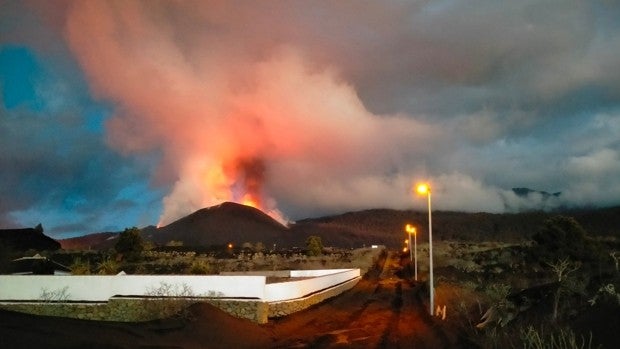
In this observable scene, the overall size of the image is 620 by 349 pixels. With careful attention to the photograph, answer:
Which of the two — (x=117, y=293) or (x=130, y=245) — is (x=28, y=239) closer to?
(x=130, y=245)

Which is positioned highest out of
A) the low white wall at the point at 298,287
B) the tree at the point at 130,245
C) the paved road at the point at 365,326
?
the tree at the point at 130,245

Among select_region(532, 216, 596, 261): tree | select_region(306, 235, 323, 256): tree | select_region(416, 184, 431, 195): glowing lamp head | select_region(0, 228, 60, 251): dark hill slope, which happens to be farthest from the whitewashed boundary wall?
select_region(0, 228, 60, 251): dark hill slope

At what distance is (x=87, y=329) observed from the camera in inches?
803

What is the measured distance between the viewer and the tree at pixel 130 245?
3046 inches

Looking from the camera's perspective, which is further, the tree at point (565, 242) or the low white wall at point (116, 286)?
the tree at point (565, 242)

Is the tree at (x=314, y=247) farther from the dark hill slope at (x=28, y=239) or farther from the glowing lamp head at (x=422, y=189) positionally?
the glowing lamp head at (x=422, y=189)

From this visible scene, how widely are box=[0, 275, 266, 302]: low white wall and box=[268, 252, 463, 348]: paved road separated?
2532mm

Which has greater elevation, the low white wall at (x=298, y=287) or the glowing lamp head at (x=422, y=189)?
the glowing lamp head at (x=422, y=189)

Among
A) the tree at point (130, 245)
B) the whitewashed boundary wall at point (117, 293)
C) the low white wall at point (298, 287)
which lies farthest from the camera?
the tree at point (130, 245)

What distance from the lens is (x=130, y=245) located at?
257 feet

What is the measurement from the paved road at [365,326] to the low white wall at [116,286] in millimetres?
2532

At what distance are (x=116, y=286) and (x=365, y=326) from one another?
12404 millimetres

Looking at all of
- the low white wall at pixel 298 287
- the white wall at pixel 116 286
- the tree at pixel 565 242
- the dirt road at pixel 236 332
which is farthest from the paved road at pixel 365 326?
the tree at pixel 565 242

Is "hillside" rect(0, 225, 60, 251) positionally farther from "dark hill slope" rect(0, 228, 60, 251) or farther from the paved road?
the paved road
